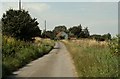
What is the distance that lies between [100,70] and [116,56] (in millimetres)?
828

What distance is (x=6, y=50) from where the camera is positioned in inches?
920

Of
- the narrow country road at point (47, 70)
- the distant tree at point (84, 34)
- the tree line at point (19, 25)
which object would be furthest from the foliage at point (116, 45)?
the distant tree at point (84, 34)

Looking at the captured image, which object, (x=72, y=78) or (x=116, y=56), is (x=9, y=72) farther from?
(x=116, y=56)

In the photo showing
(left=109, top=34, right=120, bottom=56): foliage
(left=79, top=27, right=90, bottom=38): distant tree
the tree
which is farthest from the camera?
(left=79, top=27, right=90, bottom=38): distant tree

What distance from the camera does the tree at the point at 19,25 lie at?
40.5 metres

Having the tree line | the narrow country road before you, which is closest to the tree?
the tree line

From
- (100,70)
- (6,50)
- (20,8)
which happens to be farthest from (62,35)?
(100,70)

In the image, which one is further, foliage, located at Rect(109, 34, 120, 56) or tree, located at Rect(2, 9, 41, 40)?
tree, located at Rect(2, 9, 41, 40)

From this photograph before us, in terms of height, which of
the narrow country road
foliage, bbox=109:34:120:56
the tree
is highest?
the tree

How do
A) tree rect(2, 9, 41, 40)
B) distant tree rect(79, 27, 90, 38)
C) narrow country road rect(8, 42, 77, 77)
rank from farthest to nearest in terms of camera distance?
1. distant tree rect(79, 27, 90, 38)
2. tree rect(2, 9, 41, 40)
3. narrow country road rect(8, 42, 77, 77)

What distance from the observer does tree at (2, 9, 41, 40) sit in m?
40.5

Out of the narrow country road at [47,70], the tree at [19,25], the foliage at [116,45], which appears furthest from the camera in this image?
the tree at [19,25]

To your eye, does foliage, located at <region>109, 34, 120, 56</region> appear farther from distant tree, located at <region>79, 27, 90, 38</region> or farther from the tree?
distant tree, located at <region>79, 27, 90, 38</region>

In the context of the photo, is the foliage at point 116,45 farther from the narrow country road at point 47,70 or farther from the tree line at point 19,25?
the tree line at point 19,25
